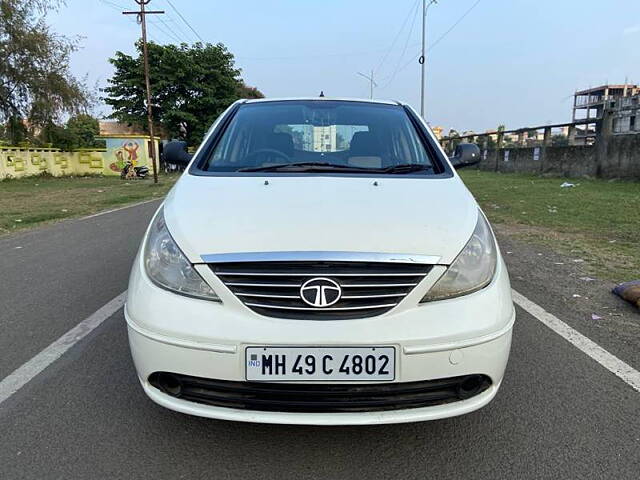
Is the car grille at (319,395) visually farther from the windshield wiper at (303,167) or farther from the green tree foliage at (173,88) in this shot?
the green tree foliage at (173,88)

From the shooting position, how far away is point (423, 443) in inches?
86.4

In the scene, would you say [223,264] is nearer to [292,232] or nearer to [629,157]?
[292,232]

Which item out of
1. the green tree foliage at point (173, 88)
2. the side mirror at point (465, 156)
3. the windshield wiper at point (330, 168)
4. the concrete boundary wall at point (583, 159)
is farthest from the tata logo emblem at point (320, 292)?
the green tree foliage at point (173, 88)

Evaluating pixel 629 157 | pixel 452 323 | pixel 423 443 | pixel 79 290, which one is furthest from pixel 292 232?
pixel 629 157

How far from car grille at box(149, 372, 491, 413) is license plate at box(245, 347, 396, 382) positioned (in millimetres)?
40

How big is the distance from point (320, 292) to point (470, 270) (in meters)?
0.65

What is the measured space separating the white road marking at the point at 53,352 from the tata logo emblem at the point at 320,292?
1.77 metres

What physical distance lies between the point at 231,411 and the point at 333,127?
209 cm

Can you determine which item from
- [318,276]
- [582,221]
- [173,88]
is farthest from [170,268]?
[173,88]

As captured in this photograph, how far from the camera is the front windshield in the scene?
9.89 ft

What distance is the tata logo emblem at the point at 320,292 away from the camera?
1898 mm

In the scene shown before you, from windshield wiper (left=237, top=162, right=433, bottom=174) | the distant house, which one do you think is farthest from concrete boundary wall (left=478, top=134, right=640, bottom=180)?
the distant house

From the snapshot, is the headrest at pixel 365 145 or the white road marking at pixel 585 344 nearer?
the white road marking at pixel 585 344

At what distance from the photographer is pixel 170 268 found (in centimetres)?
208
